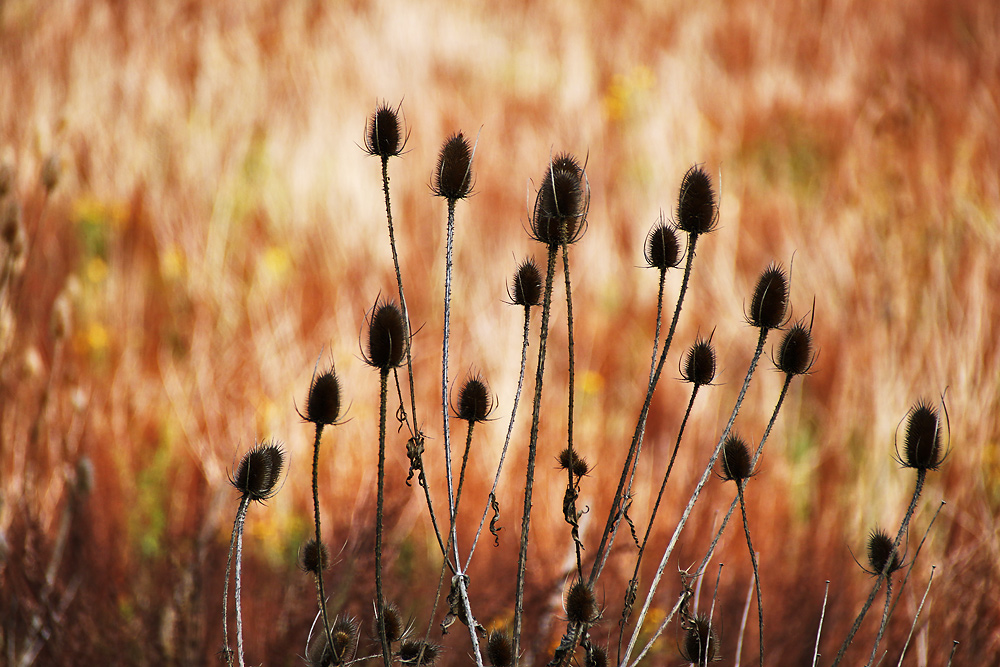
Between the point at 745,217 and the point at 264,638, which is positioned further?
the point at 745,217

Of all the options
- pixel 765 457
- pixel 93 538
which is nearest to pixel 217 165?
pixel 93 538

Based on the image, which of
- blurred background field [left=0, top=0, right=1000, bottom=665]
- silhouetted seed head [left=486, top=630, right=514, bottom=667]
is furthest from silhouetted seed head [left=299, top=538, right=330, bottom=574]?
blurred background field [left=0, top=0, right=1000, bottom=665]

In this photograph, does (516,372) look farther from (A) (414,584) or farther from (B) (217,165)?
(B) (217,165)

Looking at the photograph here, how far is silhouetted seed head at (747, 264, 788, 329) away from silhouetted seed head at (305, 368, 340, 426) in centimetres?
51

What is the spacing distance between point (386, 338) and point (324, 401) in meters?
0.10

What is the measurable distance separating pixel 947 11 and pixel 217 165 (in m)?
4.63

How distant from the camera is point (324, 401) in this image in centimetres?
89

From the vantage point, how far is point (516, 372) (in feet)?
8.97

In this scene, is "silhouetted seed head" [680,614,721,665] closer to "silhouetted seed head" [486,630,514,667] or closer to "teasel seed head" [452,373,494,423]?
"silhouetted seed head" [486,630,514,667]

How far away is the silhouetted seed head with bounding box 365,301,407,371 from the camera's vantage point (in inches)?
35.3

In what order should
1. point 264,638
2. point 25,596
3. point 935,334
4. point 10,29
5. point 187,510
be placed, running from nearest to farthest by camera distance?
point 25,596 < point 264,638 < point 187,510 < point 935,334 < point 10,29

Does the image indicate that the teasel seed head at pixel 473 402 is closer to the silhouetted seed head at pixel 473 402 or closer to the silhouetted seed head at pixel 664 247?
the silhouetted seed head at pixel 473 402

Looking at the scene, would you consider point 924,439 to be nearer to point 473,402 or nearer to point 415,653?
point 473,402

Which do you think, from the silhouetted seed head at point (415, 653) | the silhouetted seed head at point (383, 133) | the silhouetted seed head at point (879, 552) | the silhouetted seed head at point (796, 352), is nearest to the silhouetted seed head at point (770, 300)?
the silhouetted seed head at point (796, 352)
